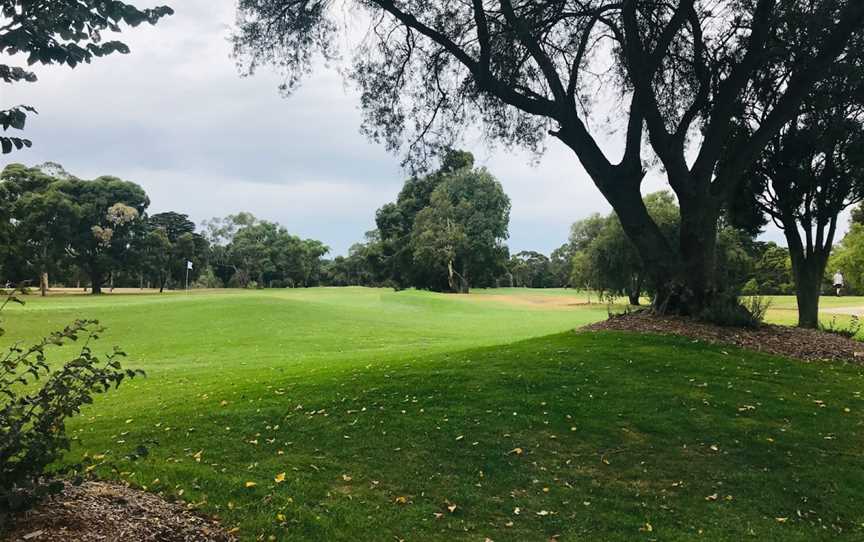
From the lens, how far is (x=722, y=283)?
12.0 metres

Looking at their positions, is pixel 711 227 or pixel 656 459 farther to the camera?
pixel 711 227

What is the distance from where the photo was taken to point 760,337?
1107 centimetres

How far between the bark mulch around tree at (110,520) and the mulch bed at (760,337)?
937cm

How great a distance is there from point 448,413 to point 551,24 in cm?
845

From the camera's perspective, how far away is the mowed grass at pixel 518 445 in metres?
4.29

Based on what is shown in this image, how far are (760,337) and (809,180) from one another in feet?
23.1

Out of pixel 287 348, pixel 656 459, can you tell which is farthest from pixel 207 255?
pixel 656 459

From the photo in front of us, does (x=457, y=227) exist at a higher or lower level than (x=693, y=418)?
higher

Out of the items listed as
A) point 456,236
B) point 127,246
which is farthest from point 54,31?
point 127,246

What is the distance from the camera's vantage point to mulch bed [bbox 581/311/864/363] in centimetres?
1023

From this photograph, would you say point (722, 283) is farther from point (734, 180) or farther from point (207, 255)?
point (207, 255)

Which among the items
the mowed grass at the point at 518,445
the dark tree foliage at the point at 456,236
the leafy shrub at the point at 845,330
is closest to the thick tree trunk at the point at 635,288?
the dark tree foliage at the point at 456,236

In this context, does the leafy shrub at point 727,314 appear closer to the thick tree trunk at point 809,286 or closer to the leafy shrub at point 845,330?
the leafy shrub at point 845,330

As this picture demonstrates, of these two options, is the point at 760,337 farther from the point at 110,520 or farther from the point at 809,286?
the point at 110,520
